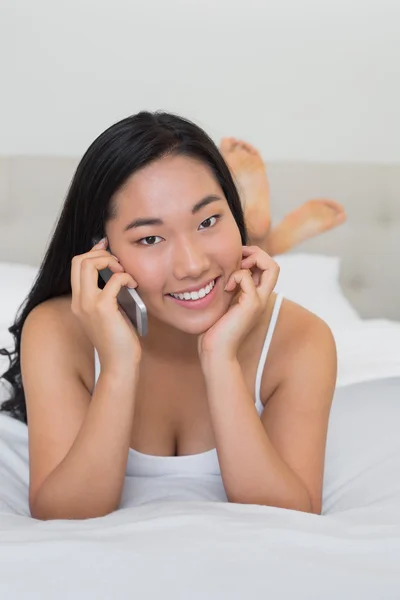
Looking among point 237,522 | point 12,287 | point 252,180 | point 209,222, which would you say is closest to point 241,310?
point 209,222

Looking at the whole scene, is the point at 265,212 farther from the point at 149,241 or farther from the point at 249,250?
the point at 149,241

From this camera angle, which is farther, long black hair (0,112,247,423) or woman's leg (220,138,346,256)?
woman's leg (220,138,346,256)

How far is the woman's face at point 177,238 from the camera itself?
1234 millimetres

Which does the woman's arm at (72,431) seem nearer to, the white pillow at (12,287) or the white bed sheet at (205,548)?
the white bed sheet at (205,548)

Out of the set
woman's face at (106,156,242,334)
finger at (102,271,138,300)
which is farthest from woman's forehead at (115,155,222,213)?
finger at (102,271,138,300)

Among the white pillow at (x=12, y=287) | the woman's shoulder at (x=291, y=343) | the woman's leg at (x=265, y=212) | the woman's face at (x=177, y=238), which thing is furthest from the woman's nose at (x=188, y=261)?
the woman's leg at (x=265, y=212)

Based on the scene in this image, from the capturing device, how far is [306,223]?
8.23 feet

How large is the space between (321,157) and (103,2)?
32.0 inches

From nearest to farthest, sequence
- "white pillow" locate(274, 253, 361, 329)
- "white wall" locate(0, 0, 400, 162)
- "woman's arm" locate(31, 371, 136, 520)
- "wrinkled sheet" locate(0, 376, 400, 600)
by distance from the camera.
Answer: "wrinkled sheet" locate(0, 376, 400, 600) < "woman's arm" locate(31, 371, 136, 520) < "white pillow" locate(274, 253, 361, 329) < "white wall" locate(0, 0, 400, 162)

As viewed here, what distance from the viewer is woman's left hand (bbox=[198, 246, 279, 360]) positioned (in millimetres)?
1245

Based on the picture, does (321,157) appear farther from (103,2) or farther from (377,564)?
(377,564)

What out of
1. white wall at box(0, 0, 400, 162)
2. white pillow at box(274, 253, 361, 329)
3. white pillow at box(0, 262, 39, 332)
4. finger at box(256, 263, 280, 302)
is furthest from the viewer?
white wall at box(0, 0, 400, 162)

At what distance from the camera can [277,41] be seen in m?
2.46

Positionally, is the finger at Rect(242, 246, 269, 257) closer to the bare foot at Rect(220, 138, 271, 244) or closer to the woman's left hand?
the woman's left hand
